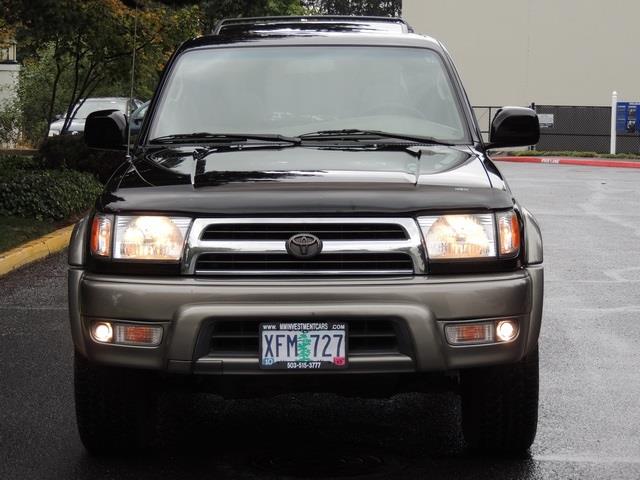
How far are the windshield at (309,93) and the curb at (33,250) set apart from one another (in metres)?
5.45

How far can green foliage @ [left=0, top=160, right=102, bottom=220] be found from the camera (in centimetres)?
1405

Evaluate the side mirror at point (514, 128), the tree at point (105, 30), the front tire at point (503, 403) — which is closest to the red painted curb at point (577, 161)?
the tree at point (105, 30)

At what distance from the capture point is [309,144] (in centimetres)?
561

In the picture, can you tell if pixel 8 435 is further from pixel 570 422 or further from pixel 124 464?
pixel 570 422

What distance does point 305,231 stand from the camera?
4715 millimetres

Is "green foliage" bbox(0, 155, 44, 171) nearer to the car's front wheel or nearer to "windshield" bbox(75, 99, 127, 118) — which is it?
"windshield" bbox(75, 99, 127, 118)

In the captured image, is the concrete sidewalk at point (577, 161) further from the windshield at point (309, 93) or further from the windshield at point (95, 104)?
the windshield at point (309, 93)

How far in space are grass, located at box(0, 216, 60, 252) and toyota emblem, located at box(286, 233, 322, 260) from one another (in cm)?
765

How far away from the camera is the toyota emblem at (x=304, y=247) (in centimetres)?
466

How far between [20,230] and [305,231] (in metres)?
8.78

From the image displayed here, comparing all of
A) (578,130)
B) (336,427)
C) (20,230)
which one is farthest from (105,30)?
(578,130)

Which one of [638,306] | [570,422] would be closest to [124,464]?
[570,422]

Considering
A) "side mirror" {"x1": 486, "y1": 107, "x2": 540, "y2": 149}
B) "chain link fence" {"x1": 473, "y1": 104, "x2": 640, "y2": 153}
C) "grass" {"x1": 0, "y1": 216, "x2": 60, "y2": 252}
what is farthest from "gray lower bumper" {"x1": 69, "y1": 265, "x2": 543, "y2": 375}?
"chain link fence" {"x1": 473, "y1": 104, "x2": 640, "y2": 153}

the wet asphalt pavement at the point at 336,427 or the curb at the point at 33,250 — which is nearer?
the wet asphalt pavement at the point at 336,427
